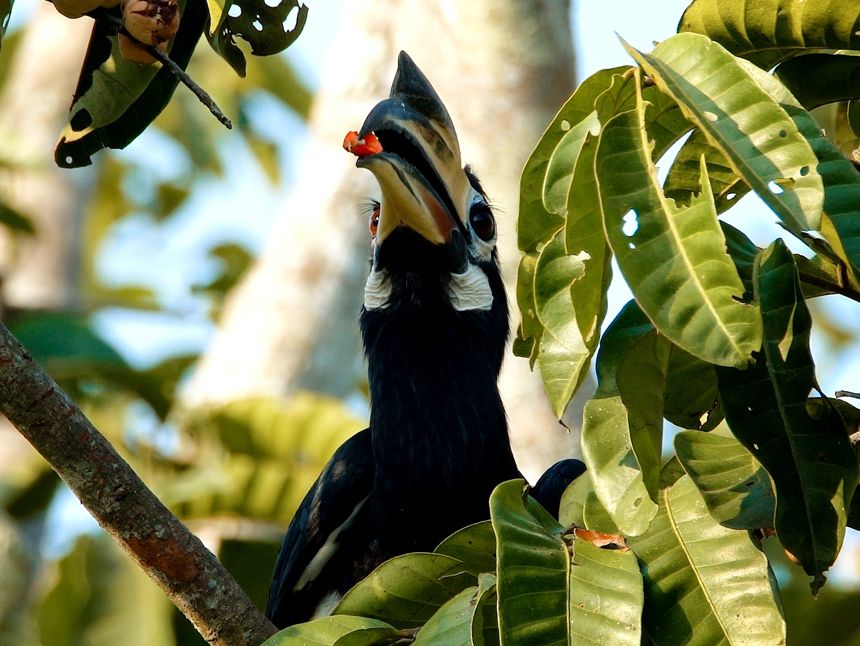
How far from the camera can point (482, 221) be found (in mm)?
3461

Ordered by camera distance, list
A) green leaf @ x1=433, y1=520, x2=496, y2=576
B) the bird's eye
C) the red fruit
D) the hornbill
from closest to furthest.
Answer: green leaf @ x1=433, y1=520, x2=496, y2=576 → the red fruit → the hornbill → the bird's eye

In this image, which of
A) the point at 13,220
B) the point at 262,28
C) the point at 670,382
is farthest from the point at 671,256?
the point at 13,220

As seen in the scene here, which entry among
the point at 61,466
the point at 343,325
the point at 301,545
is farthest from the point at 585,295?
the point at 343,325

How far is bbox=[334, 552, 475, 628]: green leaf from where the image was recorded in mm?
1865

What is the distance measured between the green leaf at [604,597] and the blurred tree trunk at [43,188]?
6631mm

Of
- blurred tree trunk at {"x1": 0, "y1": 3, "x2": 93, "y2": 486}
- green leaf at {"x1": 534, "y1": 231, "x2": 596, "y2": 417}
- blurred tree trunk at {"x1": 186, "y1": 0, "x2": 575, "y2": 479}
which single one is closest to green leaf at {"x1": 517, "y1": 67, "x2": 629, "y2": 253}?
green leaf at {"x1": 534, "y1": 231, "x2": 596, "y2": 417}

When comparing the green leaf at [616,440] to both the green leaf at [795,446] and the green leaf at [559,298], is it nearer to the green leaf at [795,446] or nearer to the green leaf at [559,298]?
the green leaf at [559,298]

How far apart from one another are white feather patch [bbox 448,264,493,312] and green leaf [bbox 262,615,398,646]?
5.14ft

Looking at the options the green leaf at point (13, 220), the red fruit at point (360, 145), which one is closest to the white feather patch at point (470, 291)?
the red fruit at point (360, 145)

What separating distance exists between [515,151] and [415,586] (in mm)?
3808

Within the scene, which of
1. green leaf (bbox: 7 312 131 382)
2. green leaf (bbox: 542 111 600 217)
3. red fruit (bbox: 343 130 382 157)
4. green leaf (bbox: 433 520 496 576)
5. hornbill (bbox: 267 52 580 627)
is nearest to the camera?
green leaf (bbox: 542 111 600 217)

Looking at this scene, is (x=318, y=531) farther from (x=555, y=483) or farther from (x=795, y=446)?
(x=795, y=446)

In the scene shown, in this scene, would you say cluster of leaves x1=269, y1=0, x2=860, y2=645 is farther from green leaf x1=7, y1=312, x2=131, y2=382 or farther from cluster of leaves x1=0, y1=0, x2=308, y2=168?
green leaf x1=7, y1=312, x2=131, y2=382

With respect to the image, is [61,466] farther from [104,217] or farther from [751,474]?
[104,217]
